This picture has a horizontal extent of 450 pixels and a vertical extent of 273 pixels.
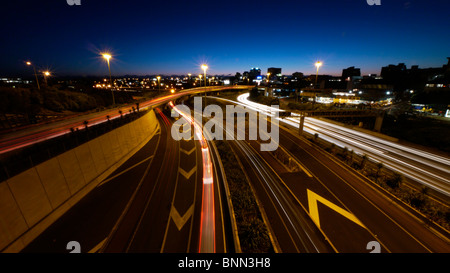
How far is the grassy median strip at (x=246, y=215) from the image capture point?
39.7 feet

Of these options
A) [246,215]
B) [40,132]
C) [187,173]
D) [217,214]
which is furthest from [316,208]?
[40,132]

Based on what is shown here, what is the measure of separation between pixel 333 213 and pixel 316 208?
1.34 metres

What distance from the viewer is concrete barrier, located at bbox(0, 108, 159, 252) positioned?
10242 mm

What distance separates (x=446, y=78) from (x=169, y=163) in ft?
302

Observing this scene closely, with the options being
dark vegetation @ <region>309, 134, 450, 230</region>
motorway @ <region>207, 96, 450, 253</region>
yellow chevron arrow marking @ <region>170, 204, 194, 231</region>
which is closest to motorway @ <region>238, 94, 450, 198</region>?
dark vegetation @ <region>309, 134, 450, 230</region>

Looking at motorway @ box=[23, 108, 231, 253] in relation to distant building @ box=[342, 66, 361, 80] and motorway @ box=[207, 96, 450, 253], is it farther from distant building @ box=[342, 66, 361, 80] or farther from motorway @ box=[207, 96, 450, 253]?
distant building @ box=[342, 66, 361, 80]

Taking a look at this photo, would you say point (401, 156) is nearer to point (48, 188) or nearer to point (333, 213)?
point (333, 213)

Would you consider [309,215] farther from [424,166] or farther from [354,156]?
[424,166]

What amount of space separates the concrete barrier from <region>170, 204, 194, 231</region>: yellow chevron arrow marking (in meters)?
8.41

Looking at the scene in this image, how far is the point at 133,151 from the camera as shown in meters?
25.1

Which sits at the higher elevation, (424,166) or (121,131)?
(121,131)

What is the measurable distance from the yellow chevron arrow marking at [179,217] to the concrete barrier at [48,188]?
8.41 metres
